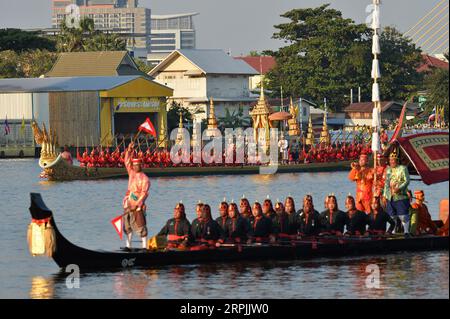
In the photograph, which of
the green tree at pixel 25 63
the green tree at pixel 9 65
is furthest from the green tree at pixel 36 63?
the green tree at pixel 9 65

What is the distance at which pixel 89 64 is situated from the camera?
101m

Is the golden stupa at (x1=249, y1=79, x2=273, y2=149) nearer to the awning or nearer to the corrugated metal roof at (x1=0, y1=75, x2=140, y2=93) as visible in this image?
the corrugated metal roof at (x1=0, y1=75, x2=140, y2=93)

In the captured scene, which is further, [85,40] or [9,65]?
[85,40]

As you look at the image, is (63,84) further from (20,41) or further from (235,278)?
(235,278)

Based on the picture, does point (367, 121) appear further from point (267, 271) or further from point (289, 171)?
A: point (267, 271)

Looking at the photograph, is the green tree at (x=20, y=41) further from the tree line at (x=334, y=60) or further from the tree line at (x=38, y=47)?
the tree line at (x=334, y=60)

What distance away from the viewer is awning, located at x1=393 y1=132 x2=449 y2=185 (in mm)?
27438

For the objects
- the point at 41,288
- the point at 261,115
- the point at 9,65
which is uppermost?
the point at 9,65

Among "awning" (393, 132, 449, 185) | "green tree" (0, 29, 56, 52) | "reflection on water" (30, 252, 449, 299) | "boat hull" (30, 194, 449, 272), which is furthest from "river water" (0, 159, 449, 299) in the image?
"green tree" (0, 29, 56, 52)

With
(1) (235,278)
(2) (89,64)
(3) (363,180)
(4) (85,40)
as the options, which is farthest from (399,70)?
(1) (235,278)

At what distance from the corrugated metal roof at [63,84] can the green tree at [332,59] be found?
26.8 metres

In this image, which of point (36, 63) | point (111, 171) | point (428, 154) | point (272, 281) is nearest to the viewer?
point (272, 281)

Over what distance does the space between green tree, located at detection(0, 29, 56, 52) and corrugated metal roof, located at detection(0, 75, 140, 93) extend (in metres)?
13.8

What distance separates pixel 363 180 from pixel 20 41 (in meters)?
81.5
